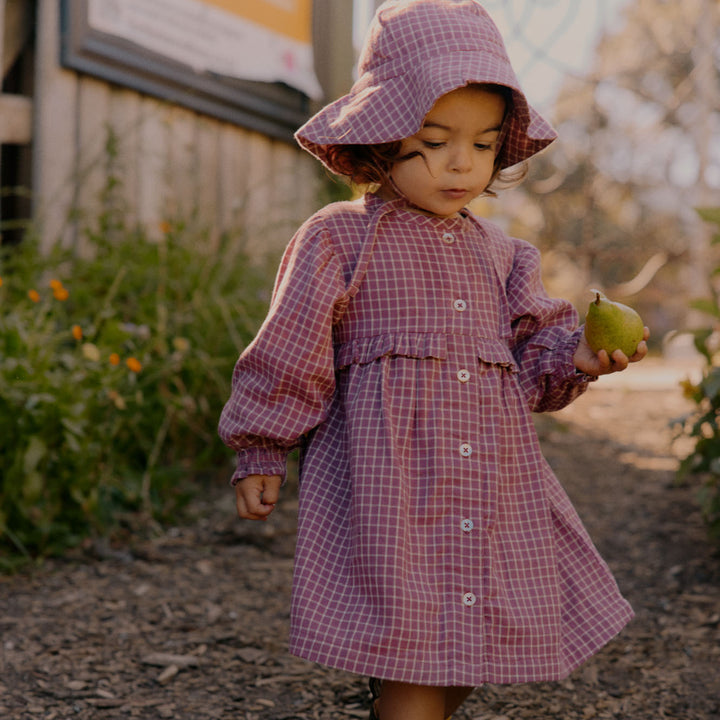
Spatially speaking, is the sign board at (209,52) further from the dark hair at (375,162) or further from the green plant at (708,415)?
the green plant at (708,415)

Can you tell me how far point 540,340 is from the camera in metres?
1.84

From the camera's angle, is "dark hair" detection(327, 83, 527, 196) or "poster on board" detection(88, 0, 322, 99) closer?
"dark hair" detection(327, 83, 527, 196)

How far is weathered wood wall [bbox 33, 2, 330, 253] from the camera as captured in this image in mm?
3490

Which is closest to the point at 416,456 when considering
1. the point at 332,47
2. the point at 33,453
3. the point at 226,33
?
the point at 33,453

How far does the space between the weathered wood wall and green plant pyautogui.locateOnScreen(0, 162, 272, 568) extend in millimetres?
125

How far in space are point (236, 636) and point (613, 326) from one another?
127cm

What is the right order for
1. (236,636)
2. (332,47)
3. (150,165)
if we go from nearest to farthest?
(236,636) → (150,165) → (332,47)

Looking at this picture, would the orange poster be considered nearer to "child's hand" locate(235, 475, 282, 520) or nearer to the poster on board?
the poster on board

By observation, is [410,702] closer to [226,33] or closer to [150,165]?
[150,165]

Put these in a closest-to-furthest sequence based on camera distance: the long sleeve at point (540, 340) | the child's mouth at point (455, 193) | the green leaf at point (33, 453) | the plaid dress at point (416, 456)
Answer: the plaid dress at point (416, 456)
the child's mouth at point (455, 193)
the long sleeve at point (540, 340)
the green leaf at point (33, 453)

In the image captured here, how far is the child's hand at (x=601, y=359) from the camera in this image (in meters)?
1.65

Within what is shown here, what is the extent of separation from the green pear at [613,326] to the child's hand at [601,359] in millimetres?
11

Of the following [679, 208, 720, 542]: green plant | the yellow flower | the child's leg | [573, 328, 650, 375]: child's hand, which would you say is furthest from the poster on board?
the child's leg

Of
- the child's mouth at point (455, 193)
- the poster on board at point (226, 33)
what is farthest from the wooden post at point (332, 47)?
the child's mouth at point (455, 193)
